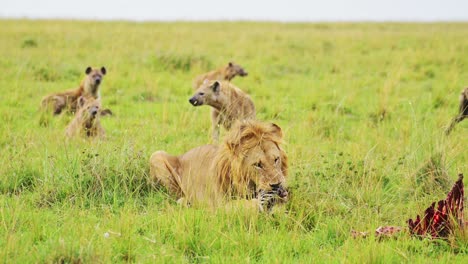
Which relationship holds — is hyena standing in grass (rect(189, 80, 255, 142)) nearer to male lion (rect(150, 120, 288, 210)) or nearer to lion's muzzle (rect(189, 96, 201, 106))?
lion's muzzle (rect(189, 96, 201, 106))

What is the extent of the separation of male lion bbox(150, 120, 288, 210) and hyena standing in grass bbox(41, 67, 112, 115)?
4.99 m

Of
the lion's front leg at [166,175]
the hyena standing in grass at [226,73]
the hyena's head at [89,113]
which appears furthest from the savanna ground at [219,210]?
the hyena standing in grass at [226,73]

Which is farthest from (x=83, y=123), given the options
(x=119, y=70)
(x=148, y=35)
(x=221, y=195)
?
(x=148, y=35)

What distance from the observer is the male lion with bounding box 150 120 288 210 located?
4.82 m

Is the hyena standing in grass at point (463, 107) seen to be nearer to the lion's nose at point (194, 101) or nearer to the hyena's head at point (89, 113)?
the lion's nose at point (194, 101)

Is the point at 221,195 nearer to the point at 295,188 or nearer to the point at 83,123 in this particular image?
the point at 295,188

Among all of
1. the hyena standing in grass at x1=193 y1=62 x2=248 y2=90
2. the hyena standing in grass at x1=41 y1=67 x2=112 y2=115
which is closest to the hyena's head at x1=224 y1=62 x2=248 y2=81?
the hyena standing in grass at x1=193 y1=62 x2=248 y2=90

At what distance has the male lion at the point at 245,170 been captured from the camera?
4.82m

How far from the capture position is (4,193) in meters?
5.71

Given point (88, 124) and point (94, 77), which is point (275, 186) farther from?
point (94, 77)

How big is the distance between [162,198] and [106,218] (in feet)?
2.93

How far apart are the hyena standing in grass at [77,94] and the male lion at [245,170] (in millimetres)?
4985

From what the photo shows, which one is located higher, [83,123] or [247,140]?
[247,140]

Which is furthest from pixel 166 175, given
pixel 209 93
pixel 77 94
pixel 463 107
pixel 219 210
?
pixel 77 94
